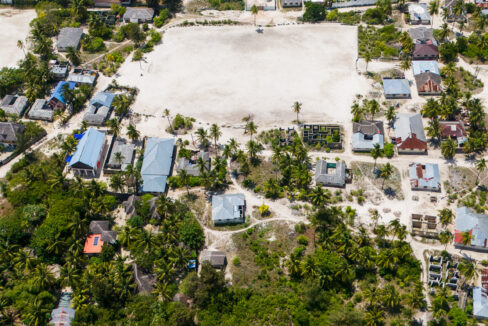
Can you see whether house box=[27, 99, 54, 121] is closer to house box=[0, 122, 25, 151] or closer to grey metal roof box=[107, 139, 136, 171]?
house box=[0, 122, 25, 151]

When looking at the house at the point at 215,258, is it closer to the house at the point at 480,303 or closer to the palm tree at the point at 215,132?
the palm tree at the point at 215,132

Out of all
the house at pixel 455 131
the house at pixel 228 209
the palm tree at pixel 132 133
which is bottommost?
the house at pixel 228 209

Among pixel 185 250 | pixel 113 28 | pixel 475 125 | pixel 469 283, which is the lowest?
pixel 469 283

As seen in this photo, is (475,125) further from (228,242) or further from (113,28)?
(113,28)

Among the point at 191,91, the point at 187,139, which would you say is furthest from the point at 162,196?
the point at 191,91

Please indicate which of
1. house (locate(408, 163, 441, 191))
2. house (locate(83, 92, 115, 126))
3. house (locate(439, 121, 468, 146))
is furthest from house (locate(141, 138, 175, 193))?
house (locate(439, 121, 468, 146))

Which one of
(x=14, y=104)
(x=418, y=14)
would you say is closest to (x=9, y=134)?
(x=14, y=104)

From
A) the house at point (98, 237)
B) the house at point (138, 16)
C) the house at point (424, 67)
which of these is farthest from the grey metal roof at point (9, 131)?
the house at point (424, 67)
